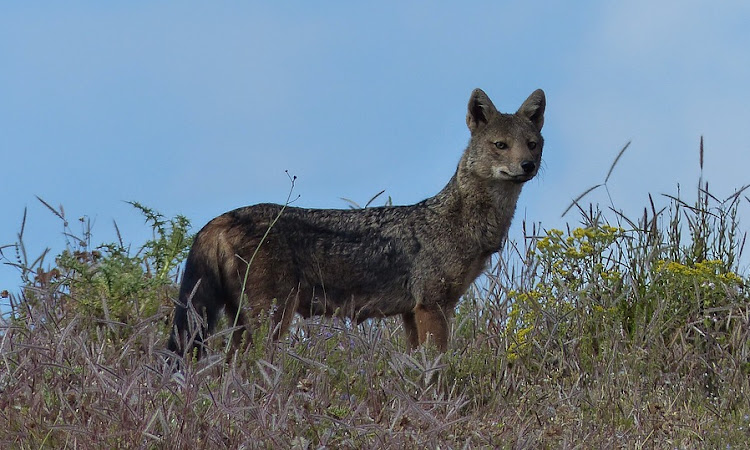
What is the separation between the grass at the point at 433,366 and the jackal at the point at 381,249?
30cm

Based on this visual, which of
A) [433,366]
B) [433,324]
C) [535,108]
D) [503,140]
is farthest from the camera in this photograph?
[535,108]

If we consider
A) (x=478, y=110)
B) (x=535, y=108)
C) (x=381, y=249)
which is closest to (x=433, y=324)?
(x=381, y=249)

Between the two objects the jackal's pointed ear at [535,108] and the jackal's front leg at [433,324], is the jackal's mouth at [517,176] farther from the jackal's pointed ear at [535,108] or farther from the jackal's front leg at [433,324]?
the jackal's front leg at [433,324]

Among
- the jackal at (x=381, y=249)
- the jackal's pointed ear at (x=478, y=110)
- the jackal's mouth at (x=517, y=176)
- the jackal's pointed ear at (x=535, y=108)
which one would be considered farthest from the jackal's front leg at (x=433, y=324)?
the jackal's pointed ear at (x=535, y=108)

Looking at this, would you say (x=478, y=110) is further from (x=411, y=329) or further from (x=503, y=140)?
(x=411, y=329)

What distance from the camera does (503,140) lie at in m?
8.62

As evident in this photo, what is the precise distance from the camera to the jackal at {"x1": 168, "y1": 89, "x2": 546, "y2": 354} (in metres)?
7.70

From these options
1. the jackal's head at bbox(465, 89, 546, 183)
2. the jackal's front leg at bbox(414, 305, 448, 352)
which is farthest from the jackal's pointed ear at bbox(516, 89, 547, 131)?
the jackal's front leg at bbox(414, 305, 448, 352)

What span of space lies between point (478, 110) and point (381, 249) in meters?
1.57

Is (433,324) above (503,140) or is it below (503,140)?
below

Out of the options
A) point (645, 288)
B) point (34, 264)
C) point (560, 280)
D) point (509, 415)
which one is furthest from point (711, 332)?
point (34, 264)

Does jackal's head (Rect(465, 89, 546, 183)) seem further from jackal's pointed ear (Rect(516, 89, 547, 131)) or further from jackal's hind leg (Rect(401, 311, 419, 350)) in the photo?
Result: jackal's hind leg (Rect(401, 311, 419, 350))

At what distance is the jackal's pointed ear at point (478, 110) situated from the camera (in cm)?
888

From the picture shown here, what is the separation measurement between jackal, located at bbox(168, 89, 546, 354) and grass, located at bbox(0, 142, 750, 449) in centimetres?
30
